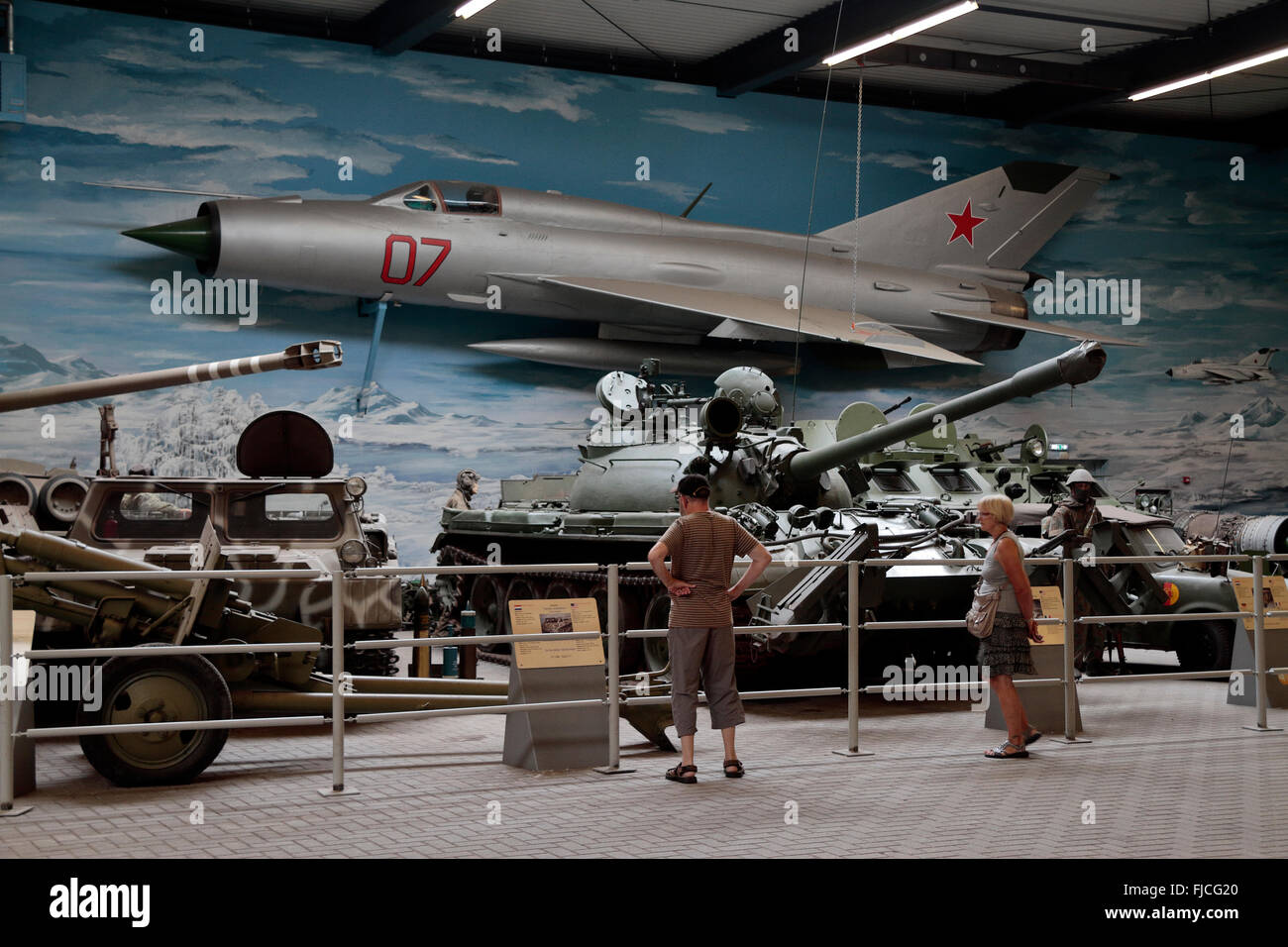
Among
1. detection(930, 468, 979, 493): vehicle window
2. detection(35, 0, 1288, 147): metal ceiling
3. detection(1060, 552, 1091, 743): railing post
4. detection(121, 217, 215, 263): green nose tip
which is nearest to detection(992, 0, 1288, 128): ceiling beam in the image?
detection(35, 0, 1288, 147): metal ceiling

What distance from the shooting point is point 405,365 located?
16.2 meters

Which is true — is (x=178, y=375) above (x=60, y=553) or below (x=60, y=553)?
above

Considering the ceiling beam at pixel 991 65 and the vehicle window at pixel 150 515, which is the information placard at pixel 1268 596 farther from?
the ceiling beam at pixel 991 65

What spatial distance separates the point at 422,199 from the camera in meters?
15.5

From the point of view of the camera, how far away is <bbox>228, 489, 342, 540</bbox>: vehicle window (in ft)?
32.6

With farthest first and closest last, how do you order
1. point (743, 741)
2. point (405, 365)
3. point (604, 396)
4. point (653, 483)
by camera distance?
point (405, 365) → point (604, 396) → point (653, 483) → point (743, 741)

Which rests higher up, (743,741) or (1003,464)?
(1003,464)

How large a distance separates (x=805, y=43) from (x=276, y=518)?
9.77 m

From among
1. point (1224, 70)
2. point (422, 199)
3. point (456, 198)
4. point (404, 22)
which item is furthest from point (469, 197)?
point (1224, 70)

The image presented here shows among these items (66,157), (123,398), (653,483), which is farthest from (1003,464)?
(66,157)

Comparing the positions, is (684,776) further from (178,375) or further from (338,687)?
(178,375)

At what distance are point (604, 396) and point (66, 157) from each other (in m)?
6.66

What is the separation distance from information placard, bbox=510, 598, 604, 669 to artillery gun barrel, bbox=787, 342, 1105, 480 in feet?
11.0
